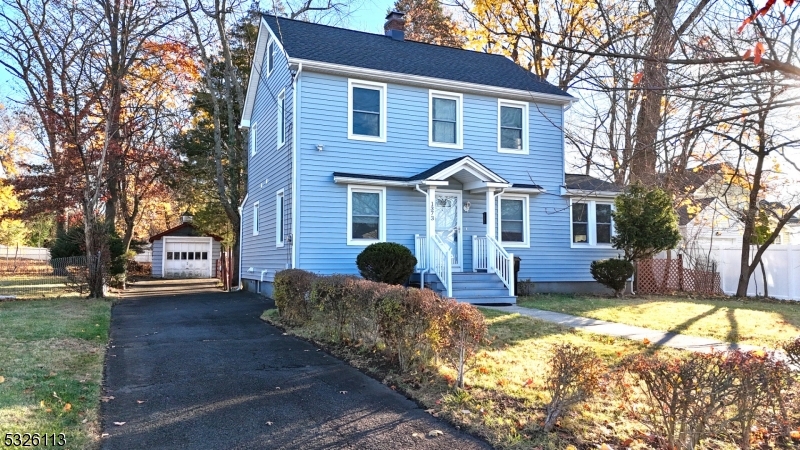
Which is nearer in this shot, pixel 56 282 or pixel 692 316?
pixel 692 316

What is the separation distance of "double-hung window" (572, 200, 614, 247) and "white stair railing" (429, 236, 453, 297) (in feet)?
16.6

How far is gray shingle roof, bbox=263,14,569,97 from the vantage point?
13906 mm

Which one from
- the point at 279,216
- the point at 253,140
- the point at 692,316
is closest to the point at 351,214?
the point at 279,216

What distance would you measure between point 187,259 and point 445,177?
21.9m

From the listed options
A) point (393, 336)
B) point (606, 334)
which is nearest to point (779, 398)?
point (393, 336)

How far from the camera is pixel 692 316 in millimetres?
11008

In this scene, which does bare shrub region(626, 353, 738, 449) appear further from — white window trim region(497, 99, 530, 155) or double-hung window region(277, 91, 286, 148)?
double-hung window region(277, 91, 286, 148)

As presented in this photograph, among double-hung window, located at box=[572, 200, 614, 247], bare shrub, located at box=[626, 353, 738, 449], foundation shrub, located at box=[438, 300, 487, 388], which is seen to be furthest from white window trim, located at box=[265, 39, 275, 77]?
bare shrub, located at box=[626, 353, 738, 449]

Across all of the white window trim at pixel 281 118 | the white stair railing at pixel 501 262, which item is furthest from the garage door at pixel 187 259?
the white stair railing at pixel 501 262

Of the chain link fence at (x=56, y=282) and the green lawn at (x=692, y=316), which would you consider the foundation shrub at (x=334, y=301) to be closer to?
the green lawn at (x=692, y=316)

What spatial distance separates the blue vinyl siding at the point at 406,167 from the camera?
43.3 ft

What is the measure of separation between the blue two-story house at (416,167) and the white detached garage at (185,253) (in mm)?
15184

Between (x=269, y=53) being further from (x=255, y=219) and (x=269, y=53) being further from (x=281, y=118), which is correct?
(x=255, y=219)

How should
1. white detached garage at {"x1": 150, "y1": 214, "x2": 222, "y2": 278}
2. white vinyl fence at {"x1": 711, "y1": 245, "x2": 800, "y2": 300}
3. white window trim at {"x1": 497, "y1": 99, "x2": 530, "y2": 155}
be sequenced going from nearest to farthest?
1. white window trim at {"x1": 497, "y1": 99, "x2": 530, "y2": 155}
2. white vinyl fence at {"x1": 711, "y1": 245, "x2": 800, "y2": 300}
3. white detached garage at {"x1": 150, "y1": 214, "x2": 222, "y2": 278}
